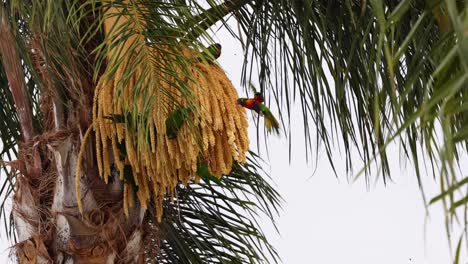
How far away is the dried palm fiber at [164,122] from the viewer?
2734 millimetres

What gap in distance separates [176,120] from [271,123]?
89 centimetres

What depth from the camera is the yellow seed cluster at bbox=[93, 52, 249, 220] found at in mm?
2766

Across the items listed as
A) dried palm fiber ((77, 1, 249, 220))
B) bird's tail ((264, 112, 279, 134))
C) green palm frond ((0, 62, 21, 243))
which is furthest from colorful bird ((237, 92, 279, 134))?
green palm frond ((0, 62, 21, 243))

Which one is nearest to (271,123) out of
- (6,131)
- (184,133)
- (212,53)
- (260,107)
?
(260,107)

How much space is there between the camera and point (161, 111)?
270 centimetres

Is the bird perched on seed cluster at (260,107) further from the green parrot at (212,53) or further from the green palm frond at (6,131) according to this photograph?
the green palm frond at (6,131)

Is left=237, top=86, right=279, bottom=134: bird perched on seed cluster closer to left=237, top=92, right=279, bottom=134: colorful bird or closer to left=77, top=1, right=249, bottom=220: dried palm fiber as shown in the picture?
left=237, top=92, right=279, bottom=134: colorful bird

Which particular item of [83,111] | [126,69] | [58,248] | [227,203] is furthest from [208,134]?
[227,203]

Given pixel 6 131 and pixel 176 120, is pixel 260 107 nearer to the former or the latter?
pixel 176 120

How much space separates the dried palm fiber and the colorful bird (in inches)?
5.2

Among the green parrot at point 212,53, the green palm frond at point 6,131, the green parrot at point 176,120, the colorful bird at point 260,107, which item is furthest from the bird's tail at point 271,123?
the green palm frond at point 6,131

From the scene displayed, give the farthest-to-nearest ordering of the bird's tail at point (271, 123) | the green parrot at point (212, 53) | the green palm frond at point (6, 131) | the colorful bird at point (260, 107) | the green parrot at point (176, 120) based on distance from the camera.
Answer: the green palm frond at point (6, 131) → the bird's tail at point (271, 123) → the colorful bird at point (260, 107) → the green parrot at point (212, 53) → the green parrot at point (176, 120)

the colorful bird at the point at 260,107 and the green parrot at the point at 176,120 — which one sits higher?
the colorful bird at the point at 260,107

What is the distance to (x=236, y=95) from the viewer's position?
295 cm
